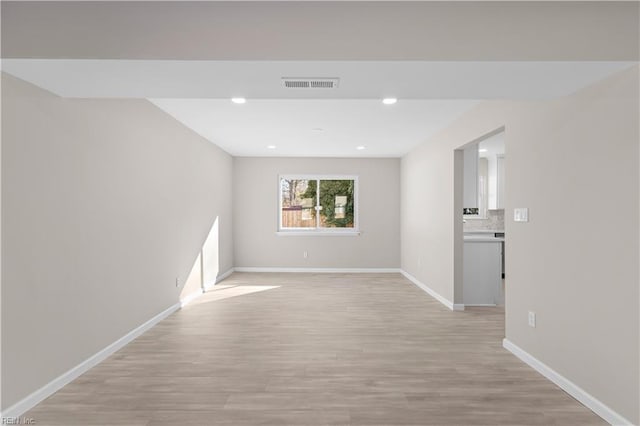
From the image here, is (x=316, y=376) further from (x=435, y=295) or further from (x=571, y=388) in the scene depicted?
(x=435, y=295)

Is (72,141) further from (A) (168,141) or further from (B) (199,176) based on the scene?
(B) (199,176)

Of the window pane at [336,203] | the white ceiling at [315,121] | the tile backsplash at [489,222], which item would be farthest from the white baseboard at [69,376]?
the tile backsplash at [489,222]

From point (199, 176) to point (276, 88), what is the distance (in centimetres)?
335

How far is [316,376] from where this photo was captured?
2684 millimetres

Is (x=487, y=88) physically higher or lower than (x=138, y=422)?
higher

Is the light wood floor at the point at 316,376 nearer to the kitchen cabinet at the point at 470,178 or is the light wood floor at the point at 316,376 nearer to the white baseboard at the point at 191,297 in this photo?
the white baseboard at the point at 191,297

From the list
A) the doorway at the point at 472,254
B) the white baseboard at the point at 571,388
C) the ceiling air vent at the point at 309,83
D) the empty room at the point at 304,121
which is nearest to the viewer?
the empty room at the point at 304,121

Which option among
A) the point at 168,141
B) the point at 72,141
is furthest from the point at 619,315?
the point at 168,141

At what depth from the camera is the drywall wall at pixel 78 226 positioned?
84.7 inches

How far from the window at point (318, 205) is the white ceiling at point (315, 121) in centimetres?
121

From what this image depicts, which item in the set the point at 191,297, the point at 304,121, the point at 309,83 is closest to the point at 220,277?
the point at 191,297

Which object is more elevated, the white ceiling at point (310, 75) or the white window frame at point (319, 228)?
the white ceiling at point (310, 75)

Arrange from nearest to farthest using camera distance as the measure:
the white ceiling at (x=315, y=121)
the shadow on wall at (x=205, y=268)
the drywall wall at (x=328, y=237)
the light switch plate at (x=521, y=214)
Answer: the light switch plate at (x=521, y=214), the white ceiling at (x=315, y=121), the shadow on wall at (x=205, y=268), the drywall wall at (x=328, y=237)

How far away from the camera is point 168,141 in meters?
4.25
